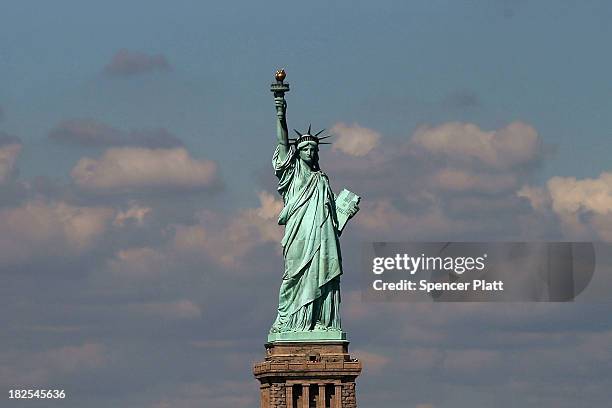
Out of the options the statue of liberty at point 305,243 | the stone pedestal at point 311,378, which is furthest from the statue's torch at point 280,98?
the stone pedestal at point 311,378

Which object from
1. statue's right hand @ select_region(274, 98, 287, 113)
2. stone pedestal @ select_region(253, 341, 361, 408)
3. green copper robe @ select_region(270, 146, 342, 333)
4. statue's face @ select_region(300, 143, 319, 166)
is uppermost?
statue's right hand @ select_region(274, 98, 287, 113)

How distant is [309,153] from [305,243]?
14.0ft

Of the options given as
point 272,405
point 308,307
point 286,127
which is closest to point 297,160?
point 286,127

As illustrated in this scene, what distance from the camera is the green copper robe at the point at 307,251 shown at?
74.9 m

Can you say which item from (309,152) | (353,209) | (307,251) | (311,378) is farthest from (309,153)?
(311,378)

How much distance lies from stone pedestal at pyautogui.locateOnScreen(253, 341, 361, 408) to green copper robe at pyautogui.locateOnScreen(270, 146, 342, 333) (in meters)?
1.62

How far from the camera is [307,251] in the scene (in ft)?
247

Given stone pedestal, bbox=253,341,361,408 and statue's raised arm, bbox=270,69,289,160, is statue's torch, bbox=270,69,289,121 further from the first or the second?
stone pedestal, bbox=253,341,361,408

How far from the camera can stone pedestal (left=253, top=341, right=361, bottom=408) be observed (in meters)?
73.4

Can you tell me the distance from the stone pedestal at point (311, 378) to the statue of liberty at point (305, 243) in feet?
3.65

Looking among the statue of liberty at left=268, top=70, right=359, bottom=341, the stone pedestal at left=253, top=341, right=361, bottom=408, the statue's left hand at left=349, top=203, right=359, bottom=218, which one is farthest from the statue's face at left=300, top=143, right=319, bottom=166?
the stone pedestal at left=253, top=341, right=361, bottom=408

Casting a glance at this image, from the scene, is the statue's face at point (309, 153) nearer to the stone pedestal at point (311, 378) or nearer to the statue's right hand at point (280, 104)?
the statue's right hand at point (280, 104)

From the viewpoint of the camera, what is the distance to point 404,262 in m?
73.1

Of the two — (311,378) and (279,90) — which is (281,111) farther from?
(311,378)
